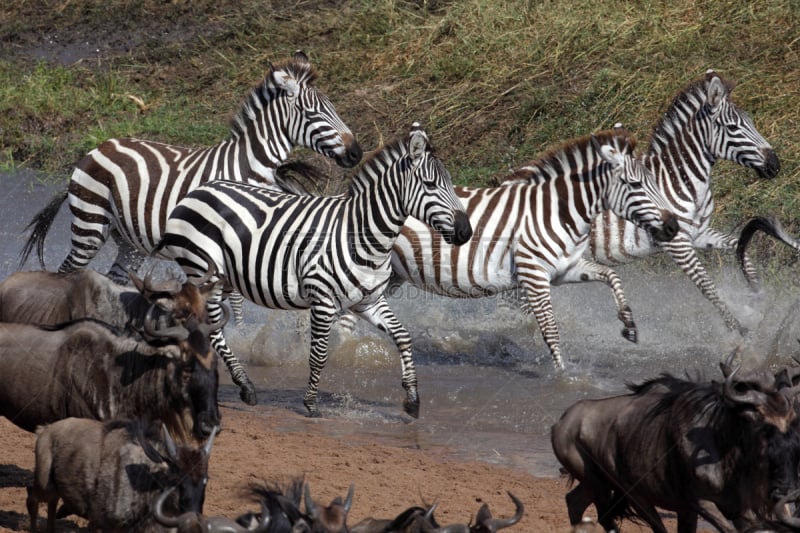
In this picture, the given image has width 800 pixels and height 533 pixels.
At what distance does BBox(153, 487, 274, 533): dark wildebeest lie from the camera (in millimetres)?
5152

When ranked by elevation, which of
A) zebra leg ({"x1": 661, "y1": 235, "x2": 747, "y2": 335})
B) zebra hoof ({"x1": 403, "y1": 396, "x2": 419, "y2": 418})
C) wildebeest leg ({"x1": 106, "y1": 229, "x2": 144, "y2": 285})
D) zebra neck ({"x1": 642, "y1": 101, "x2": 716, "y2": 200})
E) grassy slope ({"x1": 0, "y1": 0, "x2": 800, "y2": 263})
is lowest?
zebra hoof ({"x1": 403, "y1": 396, "x2": 419, "y2": 418})

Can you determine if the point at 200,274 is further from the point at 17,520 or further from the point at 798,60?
the point at 798,60

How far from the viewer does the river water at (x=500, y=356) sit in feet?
32.0

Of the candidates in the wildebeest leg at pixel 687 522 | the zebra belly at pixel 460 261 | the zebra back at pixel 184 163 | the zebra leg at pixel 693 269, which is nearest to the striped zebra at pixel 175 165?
the zebra back at pixel 184 163

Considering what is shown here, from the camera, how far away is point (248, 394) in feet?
33.7

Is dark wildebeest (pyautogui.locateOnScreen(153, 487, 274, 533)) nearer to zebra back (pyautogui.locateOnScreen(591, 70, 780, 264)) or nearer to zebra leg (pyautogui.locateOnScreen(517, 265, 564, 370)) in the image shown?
zebra leg (pyautogui.locateOnScreen(517, 265, 564, 370))

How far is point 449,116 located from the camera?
55.8 feet

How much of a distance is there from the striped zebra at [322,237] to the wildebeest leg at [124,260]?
1253 millimetres

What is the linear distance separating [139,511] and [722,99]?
8.64m

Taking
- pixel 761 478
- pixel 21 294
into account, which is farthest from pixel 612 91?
pixel 761 478

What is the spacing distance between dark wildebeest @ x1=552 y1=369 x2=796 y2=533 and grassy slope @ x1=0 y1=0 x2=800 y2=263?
7.41 metres

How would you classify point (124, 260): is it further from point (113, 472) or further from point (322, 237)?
point (113, 472)

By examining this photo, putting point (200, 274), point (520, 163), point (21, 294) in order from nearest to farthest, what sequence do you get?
point (21, 294) < point (200, 274) < point (520, 163)

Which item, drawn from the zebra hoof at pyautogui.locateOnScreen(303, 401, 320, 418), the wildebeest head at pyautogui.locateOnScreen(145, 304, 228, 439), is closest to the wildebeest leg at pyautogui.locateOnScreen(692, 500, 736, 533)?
the wildebeest head at pyautogui.locateOnScreen(145, 304, 228, 439)
